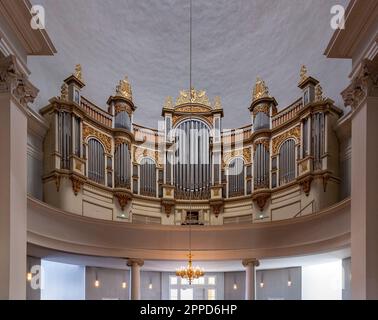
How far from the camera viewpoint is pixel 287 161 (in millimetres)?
12516

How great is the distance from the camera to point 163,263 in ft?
42.4

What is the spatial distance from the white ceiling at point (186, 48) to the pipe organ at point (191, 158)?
46cm

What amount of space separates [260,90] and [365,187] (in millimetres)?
7885

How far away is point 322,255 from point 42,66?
28.0ft

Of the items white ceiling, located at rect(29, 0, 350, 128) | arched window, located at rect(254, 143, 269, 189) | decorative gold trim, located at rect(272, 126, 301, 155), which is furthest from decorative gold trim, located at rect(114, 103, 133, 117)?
decorative gold trim, located at rect(272, 126, 301, 155)

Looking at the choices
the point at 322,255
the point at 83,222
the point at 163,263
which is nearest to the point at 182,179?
the point at 163,263

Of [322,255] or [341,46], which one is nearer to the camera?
[341,46]

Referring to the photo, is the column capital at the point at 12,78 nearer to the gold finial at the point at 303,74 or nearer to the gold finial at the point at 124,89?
the gold finial at the point at 124,89

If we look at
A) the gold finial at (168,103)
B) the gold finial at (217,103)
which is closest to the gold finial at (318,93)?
the gold finial at (217,103)

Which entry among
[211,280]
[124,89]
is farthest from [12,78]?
[211,280]

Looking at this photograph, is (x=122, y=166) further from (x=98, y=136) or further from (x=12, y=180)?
(x=12, y=180)

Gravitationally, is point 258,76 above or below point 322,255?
above

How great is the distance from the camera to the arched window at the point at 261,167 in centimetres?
1295
